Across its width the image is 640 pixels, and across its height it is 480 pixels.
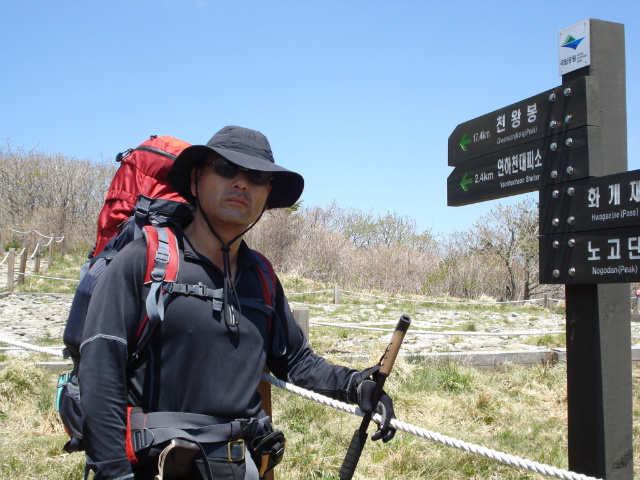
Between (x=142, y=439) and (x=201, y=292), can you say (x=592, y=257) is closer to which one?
(x=201, y=292)

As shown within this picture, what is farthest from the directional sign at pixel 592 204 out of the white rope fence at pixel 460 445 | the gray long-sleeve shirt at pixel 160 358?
the gray long-sleeve shirt at pixel 160 358

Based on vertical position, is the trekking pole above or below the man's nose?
below

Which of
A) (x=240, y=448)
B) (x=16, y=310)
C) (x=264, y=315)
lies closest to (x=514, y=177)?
(x=264, y=315)

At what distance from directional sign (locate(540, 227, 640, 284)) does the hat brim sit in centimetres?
180

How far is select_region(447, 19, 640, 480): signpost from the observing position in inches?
127

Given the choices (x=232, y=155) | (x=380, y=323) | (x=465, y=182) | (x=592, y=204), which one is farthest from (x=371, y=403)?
(x=380, y=323)

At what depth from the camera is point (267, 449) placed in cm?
223

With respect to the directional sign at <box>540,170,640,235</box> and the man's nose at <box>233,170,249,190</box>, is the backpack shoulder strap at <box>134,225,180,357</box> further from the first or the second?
the directional sign at <box>540,170,640,235</box>

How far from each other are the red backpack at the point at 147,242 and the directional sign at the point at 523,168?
2.06m

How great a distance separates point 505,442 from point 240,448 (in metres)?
2.80

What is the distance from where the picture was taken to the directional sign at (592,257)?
310 cm

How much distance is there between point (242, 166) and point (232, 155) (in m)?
0.07

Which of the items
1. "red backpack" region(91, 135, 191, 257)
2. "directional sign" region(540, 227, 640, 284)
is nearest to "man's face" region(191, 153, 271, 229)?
"red backpack" region(91, 135, 191, 257)

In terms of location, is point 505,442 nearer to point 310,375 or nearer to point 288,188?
point 310,375
